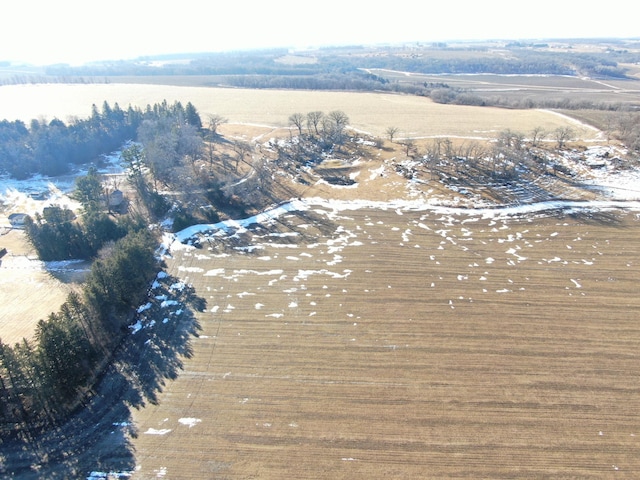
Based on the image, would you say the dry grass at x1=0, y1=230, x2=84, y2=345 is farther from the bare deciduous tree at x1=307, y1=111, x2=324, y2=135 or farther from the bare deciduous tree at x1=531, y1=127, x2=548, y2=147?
the bare deciduous tree at x1=531, y1=127, x2=548, y2=147

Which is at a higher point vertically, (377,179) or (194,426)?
(377,179)

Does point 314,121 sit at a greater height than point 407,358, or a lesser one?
greater

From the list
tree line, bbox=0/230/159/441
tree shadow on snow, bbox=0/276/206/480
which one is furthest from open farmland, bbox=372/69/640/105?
tree line, bbox=0/230/159/441

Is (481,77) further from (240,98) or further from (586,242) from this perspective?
(586,242)

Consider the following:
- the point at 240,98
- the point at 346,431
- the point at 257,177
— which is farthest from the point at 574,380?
the point at 240,98

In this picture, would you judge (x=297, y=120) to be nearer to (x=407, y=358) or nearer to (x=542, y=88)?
(x=407, y=358)

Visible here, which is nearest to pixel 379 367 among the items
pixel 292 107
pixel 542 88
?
pixel 292 107
